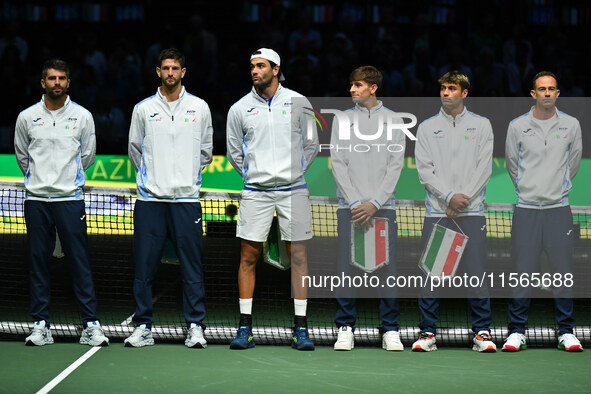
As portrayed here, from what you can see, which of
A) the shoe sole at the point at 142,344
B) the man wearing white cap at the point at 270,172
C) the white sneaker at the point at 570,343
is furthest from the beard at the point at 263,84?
the white sneaker at the point at 570,343

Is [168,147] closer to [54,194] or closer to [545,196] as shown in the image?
[54,194]

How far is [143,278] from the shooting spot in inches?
323

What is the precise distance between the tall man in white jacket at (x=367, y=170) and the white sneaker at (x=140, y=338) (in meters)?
1.59

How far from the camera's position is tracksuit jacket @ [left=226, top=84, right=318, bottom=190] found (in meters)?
8.03

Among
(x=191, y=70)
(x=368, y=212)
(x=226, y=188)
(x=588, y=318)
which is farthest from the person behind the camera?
(x=191, y=70)

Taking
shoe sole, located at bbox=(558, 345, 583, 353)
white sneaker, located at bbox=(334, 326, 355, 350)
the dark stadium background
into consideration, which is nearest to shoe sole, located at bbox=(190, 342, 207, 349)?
white sneaker, located at bbox=(334, 326, 355, 350)

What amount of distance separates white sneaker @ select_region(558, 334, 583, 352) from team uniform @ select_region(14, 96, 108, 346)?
3.82 meters

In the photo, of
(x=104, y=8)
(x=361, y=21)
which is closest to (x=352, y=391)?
(x=361, y=21)

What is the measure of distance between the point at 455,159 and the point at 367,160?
721 mm

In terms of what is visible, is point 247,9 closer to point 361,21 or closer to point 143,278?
point 361,21

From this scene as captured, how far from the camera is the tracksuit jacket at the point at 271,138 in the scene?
8031 mm

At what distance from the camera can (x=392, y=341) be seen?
8078mm

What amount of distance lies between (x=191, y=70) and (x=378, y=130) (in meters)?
9.08

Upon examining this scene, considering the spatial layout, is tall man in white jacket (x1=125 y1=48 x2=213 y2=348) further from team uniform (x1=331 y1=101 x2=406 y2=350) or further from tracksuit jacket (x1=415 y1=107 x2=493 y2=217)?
tracksuit jacket (x1=415 y1=107 x2=493 y2=217)
